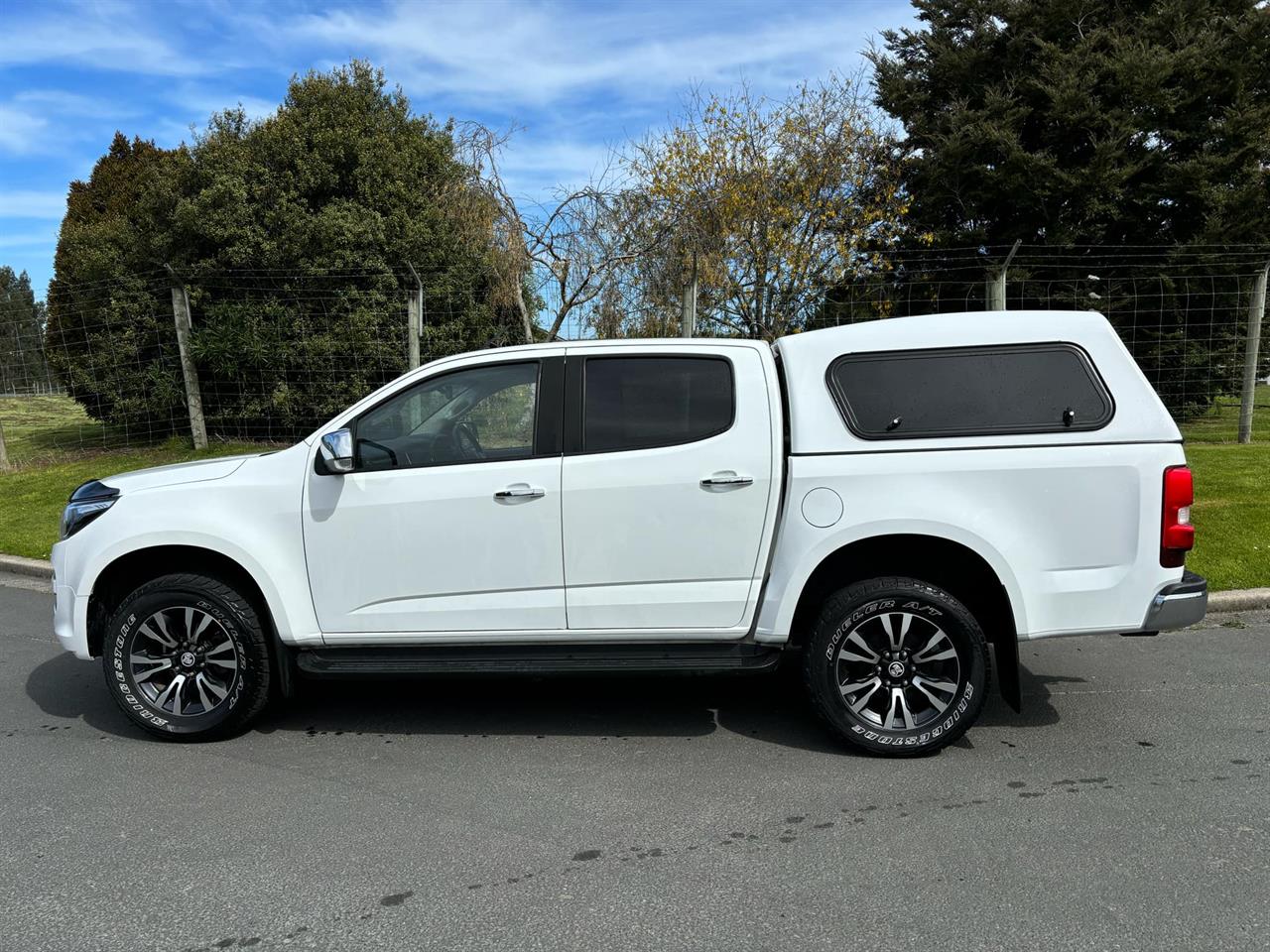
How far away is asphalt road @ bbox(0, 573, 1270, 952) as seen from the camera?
291cm

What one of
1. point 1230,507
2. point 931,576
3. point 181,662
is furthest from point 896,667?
point 1230,507

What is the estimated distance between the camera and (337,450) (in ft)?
14.0

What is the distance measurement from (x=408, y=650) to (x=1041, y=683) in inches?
136

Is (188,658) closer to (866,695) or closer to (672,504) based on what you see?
(672,504)

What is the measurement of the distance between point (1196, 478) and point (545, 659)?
8.52 m

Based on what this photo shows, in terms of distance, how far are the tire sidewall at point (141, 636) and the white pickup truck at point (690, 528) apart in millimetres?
13

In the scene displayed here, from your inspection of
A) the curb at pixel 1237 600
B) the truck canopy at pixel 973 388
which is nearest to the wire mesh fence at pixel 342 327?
the curb at pixel 1237 600

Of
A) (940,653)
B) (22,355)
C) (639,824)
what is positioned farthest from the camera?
(22,355)

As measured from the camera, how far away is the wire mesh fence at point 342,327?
46.7ft

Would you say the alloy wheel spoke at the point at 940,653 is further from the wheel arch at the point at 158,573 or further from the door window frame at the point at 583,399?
the wheel arch at the point at 158,573

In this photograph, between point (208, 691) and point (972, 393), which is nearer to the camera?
point (972, 393)

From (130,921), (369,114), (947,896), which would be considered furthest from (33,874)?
(369,114)

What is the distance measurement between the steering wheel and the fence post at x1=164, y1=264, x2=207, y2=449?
10698 mm

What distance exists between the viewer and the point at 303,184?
14797mm
